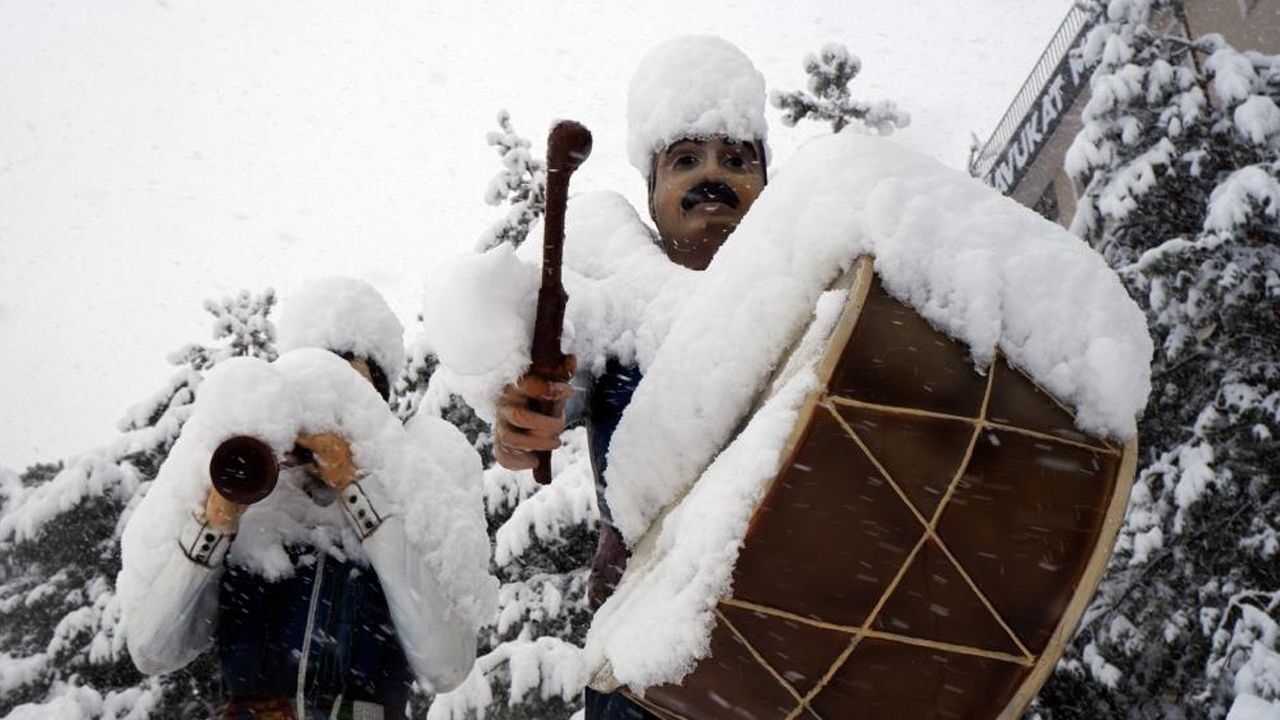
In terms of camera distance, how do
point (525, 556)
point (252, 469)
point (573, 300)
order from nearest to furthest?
point (252, 469) < point (573, 300) < point (525, 556)

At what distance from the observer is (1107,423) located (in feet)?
4.43

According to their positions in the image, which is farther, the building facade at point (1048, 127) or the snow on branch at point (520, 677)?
the building facade at point (1048, 127)

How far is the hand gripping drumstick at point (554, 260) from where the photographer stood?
1475mm

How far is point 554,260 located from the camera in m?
1.64

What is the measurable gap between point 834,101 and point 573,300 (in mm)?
4728

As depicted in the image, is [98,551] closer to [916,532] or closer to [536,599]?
[536,599]

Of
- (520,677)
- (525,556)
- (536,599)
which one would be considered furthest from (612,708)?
(536,599)

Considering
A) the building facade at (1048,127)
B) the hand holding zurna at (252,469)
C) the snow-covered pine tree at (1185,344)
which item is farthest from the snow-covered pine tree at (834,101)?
the building facade at (1048,127)

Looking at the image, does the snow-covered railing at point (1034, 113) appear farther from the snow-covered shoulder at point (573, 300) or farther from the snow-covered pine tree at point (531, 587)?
the snow-covered shoulder at point (573, 300)

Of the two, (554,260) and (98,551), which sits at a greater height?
(554,260)

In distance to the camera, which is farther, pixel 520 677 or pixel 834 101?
pixel 834 101

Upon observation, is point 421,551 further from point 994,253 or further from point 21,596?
point 21,596

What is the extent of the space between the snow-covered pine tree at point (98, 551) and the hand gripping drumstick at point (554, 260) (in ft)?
14.5

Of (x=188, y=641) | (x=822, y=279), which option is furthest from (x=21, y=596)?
(x=822, y=279)
